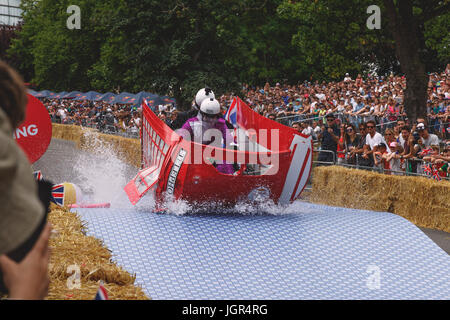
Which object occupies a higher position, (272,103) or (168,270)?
(272,103)

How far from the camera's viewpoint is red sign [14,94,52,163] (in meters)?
6.70

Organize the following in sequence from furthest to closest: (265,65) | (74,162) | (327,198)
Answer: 1. (265,65)
2. (74,162)
3. (327,198)

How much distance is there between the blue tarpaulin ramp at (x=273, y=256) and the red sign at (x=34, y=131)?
1.00m

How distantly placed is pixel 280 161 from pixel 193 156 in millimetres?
1211

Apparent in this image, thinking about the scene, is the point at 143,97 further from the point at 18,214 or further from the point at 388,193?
the point at 18,214

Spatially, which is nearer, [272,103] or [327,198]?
[327,198]

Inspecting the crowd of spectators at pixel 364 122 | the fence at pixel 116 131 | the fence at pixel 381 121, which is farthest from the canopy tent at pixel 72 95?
the fence at pixel 381 121

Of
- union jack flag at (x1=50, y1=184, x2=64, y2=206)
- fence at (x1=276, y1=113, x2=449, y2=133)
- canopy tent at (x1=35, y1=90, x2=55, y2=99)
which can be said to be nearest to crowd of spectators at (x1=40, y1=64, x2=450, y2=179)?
fence at (x1=276, y1=113, x2=449, y2=133)

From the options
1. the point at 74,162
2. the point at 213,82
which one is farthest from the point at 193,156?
the point at 213,82

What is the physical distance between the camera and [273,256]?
6.29 meters

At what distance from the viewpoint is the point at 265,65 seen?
45125 mm

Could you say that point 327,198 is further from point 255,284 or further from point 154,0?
point 154,0
